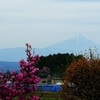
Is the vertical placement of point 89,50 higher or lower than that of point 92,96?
higher

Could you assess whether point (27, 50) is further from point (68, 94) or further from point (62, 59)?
point (62, 59)

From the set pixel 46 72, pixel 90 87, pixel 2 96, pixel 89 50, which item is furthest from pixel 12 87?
pixel 46 72

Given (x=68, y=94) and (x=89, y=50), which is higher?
(x=89, y=50)

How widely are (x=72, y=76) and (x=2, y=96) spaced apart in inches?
446

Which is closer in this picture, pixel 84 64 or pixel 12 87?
pixel 12 87

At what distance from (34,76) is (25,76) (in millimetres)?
138

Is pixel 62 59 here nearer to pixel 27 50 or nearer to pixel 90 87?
pixel 90 87

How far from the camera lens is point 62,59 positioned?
254ft

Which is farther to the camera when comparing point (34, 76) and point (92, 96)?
point (92, 96)

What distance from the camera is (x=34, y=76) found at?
22.9 ft

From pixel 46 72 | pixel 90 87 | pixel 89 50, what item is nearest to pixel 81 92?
pixel 90 87

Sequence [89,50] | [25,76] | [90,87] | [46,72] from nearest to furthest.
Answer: [25,76]
[90,87]
[89,50]
[46,72]

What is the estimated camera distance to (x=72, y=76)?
1845cm

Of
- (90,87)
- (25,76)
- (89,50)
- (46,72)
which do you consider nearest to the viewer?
(25,76)
